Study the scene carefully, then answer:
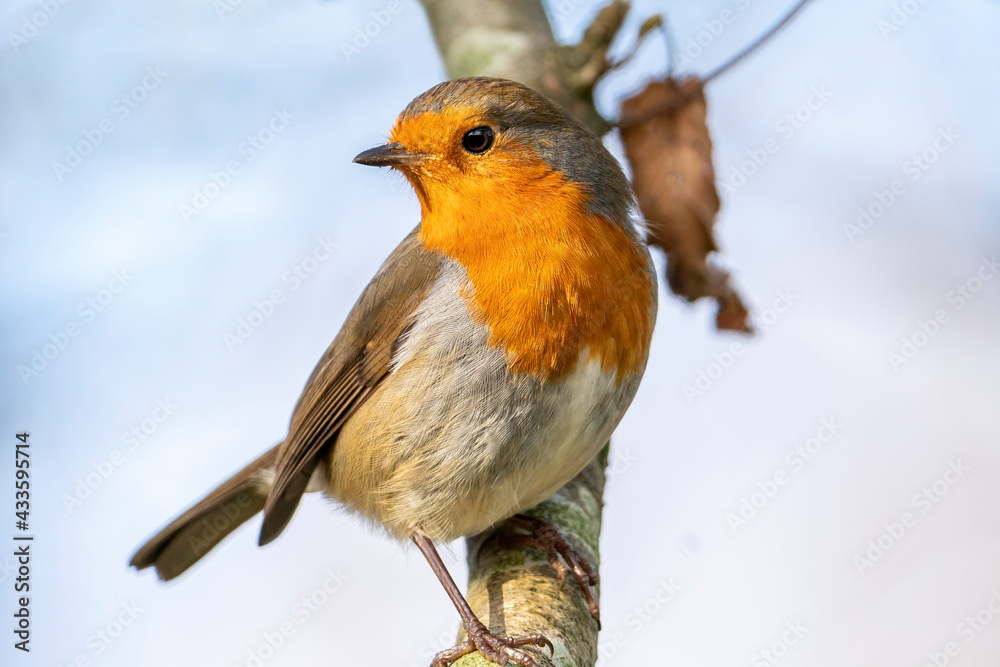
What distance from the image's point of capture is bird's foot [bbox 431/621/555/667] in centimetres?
204

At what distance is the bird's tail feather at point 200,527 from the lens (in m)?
3.26

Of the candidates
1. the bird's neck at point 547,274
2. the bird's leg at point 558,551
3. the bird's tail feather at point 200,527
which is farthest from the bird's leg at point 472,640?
the bird's tail feather at point 200,527

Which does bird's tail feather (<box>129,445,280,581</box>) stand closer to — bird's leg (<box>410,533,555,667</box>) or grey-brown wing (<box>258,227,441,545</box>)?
grey-brown wing (<box>258,227,441,545</box>)

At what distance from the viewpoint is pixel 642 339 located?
2.61 metres

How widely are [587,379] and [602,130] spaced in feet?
5.20

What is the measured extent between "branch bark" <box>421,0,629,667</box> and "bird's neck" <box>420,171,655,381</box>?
597mm

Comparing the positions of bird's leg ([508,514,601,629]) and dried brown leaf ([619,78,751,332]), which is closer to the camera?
bird's leg ([508,514,601,629])

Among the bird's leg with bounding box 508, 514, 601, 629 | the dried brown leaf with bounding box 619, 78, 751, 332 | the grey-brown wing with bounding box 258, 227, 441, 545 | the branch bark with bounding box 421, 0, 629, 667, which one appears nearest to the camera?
the branch bark with bounding box 421, 0, 629, 667

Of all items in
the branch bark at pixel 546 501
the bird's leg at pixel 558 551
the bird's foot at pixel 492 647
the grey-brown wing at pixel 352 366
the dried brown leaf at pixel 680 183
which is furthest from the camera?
the dried brown leaf at pixel 680 183

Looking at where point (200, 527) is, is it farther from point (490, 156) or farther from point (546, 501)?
point (490, 156)

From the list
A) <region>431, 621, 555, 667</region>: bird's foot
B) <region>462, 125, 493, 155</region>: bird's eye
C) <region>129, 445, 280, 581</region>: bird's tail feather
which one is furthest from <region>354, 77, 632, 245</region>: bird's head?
<region>129, 445, 280, 581</region>: bird's tail feather

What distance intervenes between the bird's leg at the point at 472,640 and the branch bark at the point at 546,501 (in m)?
0.03

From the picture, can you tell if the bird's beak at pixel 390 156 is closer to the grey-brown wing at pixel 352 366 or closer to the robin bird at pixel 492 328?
the robin bird at pixel 492 328

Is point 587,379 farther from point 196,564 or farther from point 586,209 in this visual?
point 196,564
